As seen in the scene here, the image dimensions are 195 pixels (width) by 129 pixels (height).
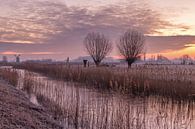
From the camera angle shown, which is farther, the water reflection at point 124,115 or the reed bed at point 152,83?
the reed bed at point 152,83

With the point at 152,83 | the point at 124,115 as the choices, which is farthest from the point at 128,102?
the point at 152,83

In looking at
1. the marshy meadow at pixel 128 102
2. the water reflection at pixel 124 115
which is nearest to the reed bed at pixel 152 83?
the marshy meadow at pixel 128 102

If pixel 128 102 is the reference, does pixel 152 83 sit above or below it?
below

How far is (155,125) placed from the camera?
10.0m

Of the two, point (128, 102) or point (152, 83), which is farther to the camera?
point (152, 83)

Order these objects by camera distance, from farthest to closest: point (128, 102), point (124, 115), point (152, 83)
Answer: point (152, 83) < point (128, 102) < point (124, 115)

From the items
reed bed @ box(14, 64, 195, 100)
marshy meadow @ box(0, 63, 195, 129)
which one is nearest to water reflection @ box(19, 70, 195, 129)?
marshy meadow @ box(0, 63, 195, 129)

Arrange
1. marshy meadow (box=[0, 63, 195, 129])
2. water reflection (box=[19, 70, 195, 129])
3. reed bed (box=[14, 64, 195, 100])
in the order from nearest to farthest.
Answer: water reflection (box=[19, 70, 195, 129]) < marshy meadow (box=[0, 63, 195, 129]) < reed bed (box=[14, 64, 195, 100])

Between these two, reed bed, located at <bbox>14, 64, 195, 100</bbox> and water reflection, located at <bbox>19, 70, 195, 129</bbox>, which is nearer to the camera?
water reflection, located at <bbox>19, 70, 195, 129</bbox>

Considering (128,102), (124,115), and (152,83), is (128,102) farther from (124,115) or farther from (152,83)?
(152,83)

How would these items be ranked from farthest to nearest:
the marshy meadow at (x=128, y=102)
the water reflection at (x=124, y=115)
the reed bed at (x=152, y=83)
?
1. the reed bed at (x=152, y=83)
2. the marshy meadow at (x=128, y=102)
3. the water reflection at (x=124, y=115)

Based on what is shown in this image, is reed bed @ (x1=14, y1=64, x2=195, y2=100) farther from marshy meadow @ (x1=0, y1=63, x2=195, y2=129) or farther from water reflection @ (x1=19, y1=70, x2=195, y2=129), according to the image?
water reflection @ (x1=19, y1=70, x2=195, y2=129)

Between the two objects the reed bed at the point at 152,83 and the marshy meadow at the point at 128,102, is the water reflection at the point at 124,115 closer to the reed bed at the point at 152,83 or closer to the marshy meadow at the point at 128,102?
the marshy meadow at the point at 128,102

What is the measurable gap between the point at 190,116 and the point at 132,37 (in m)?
47.4
